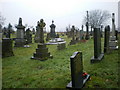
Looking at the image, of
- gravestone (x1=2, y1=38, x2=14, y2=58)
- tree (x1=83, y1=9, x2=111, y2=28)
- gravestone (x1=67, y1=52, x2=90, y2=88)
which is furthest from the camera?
tree (x1=83, y1=9, x2=111, y2=28)

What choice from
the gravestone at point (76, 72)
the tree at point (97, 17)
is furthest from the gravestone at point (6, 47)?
the tree at point (97, 17)

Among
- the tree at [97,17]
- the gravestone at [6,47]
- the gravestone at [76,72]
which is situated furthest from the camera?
the tree at [97,17]

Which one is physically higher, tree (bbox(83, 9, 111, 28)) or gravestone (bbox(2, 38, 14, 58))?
tree (bbox(83, 9, 111, 28))

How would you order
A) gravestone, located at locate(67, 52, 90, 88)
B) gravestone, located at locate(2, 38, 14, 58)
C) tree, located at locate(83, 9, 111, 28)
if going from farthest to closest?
tree, located at locate(83, 9, 111, 28), gravestone, located at locate(2, 38, 14, 58), gravestone, located at locate(67, 52, 90, 88)

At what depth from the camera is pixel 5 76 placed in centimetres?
628

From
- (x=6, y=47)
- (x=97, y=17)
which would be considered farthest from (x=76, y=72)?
(x=97, y=17)

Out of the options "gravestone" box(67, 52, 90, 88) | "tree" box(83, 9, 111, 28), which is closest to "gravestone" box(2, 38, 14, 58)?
"gravestone" box(67, 52, 90, 88)

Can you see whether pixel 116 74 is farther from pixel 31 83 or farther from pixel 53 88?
pixel 31 83

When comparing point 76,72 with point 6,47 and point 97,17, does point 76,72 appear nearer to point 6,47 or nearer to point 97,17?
point 6,47

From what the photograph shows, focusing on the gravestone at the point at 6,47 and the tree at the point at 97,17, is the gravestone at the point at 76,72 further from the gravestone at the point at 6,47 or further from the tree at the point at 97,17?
the tree at the point at 97,17

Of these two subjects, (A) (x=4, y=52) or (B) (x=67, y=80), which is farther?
(A) (x=4, y=52)

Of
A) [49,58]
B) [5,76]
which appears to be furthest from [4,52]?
[5,76]

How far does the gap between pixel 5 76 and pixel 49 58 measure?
3.99m

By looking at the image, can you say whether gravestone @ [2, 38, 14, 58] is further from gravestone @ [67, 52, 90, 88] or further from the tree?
the tree
